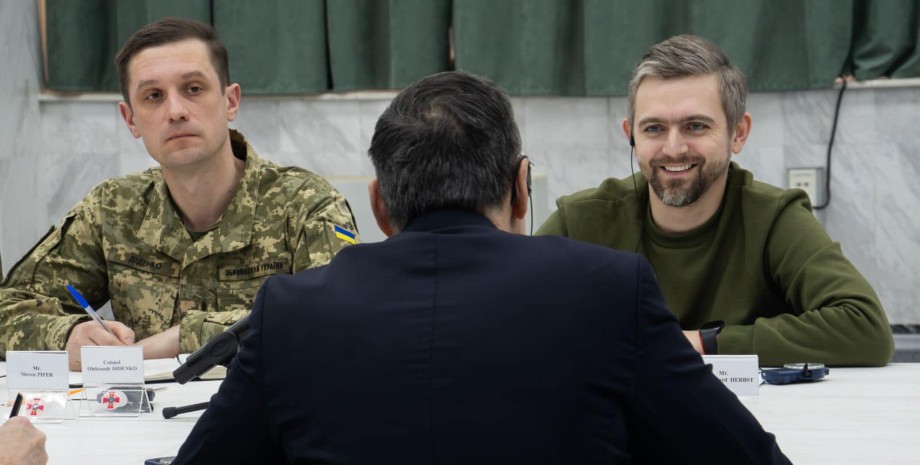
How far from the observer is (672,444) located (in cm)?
114

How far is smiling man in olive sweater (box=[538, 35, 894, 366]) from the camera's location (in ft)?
7.75

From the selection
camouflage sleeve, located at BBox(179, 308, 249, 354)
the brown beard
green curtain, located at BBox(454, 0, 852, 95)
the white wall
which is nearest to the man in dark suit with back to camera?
camouflage sleeve, located at BBox(179, 308, 249, 354)

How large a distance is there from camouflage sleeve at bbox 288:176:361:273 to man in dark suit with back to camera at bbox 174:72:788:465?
4.36 feet

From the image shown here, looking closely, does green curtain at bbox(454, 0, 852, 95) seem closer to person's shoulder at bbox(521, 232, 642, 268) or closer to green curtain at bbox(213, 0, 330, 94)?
green curtain at bbox(213, 0, 330, 94)

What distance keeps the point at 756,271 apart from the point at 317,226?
99 centimetres

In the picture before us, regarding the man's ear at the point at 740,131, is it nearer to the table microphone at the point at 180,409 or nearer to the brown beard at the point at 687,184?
the brown beard at the point at 687,184

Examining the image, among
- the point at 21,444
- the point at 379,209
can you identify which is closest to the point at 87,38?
the point at 21,444

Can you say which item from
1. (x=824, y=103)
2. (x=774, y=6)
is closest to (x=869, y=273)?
(x=824, y=103)

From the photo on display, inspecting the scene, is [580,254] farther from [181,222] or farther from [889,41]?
[889,41]

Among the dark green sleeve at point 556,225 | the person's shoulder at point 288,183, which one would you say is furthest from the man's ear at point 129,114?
the dark green sleeve at point 556,225

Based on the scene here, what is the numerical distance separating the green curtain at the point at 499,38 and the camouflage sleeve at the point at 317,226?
5.32 feet

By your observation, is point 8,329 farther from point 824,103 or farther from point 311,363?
point 824,103

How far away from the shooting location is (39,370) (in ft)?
6.11

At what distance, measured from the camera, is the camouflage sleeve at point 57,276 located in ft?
8.19
